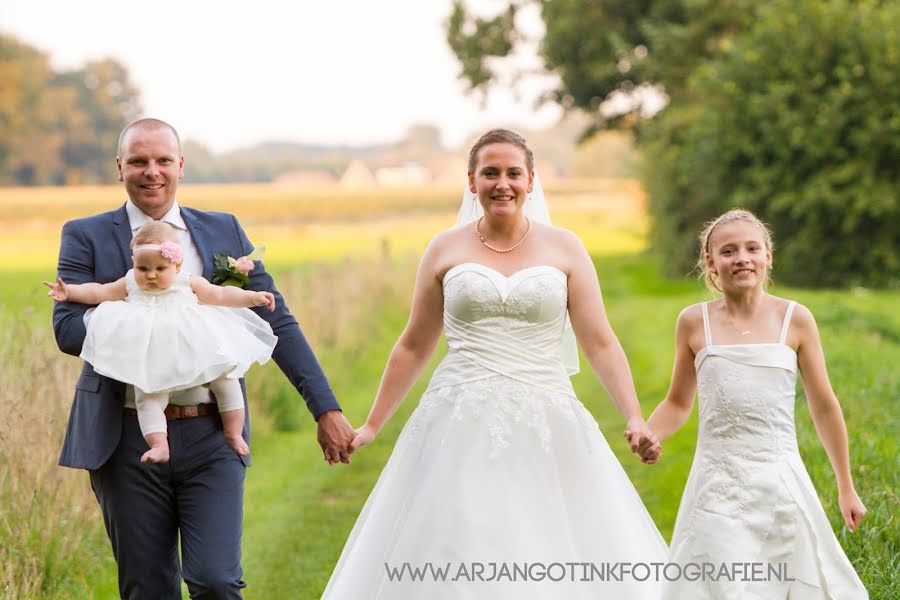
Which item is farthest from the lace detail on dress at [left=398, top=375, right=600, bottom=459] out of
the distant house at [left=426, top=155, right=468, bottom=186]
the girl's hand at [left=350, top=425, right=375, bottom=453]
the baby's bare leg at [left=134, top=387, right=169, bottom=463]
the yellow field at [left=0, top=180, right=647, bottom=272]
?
the distant house at [left=426, top=155, right=468, bottom=186]

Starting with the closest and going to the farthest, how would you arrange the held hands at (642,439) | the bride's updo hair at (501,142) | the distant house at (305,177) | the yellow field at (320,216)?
the held hands at (642,439), the bride's updo hair at (501,142), the yellow field at (320,216), the distant house at (305,177)

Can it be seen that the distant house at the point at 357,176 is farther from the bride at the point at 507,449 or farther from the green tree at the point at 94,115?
the bride at the point at 507,449

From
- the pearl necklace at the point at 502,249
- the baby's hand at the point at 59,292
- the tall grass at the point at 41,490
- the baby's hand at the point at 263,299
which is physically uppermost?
the pearl necklace at the point at 502,249

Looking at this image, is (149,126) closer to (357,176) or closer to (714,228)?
(714,228)

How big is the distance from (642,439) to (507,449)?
58 cm

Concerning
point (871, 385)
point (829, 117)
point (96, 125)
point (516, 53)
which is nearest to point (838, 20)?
point (829, 117)

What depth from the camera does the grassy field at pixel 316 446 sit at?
6.29 m

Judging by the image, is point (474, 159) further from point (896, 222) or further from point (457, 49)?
point (457, 49)

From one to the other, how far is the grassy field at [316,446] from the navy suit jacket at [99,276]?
1383 millimetres

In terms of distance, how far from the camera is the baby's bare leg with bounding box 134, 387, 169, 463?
4461 mm

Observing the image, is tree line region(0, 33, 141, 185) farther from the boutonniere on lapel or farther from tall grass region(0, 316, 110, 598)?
the boutonniere on lapel

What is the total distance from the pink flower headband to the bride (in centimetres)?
128

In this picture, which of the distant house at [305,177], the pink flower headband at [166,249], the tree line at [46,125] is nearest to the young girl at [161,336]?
the pink flower headband at [166,249]

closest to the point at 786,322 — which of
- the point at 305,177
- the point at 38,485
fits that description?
the point at 38,485
